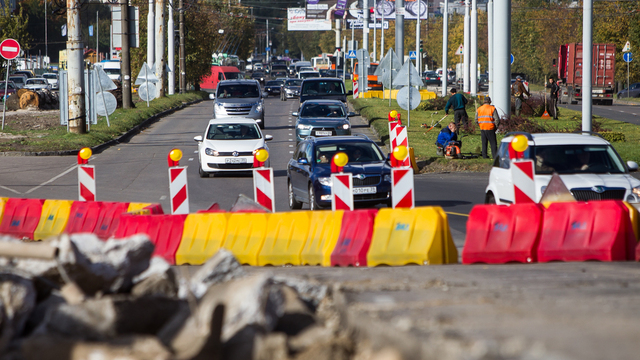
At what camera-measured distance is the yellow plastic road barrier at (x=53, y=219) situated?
11141 millimetres

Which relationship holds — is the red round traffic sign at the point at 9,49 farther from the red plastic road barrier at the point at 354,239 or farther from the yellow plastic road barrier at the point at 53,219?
the red plastic road barrier at the point at 354,239

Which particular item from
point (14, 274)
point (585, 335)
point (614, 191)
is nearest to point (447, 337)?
point (585, 335)

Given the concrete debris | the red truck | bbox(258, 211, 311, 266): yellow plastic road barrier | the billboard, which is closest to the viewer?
the concrete debris

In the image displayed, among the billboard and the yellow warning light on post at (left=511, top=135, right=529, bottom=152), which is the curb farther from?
the billboard

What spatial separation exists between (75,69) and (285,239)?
1988 cm

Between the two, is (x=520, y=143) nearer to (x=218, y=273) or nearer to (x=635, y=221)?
(x=635, y=221)

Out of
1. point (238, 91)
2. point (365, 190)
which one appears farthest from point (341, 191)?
point (238, 91)

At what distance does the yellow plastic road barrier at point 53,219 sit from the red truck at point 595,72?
38559 millimetres

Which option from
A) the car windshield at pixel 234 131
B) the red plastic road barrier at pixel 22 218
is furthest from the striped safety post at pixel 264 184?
the car windshield at pixel 234 131

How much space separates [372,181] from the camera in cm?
1357

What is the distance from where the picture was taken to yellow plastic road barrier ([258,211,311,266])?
9.10 metres

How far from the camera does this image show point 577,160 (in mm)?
11367

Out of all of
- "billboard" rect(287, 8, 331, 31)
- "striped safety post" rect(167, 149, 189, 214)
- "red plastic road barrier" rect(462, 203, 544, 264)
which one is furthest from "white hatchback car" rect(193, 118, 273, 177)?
"billboard" rect(287, 8, 331, 31)

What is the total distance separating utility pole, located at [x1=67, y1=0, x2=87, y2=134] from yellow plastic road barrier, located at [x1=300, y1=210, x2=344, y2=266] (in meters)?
→ 19.9
